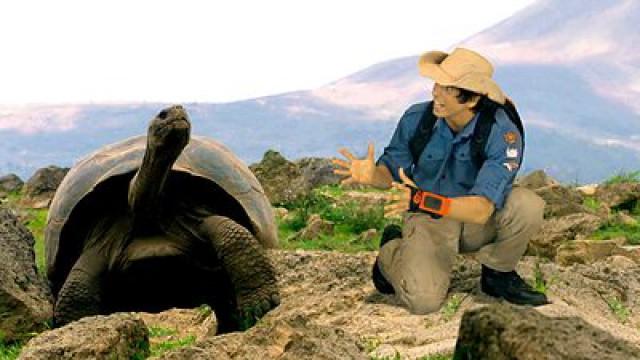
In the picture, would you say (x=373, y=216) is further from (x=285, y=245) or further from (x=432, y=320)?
(x=432, y=320)

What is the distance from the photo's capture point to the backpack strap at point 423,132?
4488mm

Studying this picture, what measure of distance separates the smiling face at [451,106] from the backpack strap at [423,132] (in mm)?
60

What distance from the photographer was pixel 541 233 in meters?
7.19

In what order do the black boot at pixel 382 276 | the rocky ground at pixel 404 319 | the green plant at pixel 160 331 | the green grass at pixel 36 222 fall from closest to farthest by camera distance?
the rocky ground at pixel 404 319 < the black boot at pixel 382 276 < the green plant at pixel 160 331 < the green grass at pixel 36 222

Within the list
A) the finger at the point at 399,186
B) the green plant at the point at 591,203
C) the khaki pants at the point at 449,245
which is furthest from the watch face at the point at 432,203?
the green plant at the point at 591,203

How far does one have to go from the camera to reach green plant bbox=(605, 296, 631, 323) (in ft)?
15.8

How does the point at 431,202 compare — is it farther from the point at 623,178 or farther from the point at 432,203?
the point at 623,178

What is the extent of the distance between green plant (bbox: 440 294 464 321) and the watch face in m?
0.45

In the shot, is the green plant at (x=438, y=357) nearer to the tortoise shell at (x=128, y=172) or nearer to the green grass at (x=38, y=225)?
the tortoise shell at (x=128, y=172)

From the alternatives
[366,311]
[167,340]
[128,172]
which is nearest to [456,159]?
[366,311]

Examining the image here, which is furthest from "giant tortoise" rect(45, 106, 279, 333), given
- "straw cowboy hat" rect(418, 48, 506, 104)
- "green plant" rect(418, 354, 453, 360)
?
"green plant" rect(418, 354, 453, 360)

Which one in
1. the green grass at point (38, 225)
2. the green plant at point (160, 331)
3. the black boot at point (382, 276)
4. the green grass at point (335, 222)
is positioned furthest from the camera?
the green grass at point (38, 225)

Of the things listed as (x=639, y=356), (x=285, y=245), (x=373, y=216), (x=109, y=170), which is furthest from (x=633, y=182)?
(x=639, y=356)

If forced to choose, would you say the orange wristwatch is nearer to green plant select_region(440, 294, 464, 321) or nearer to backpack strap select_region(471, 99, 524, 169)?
backpack strap select_region(471, 99, 524, 169)
